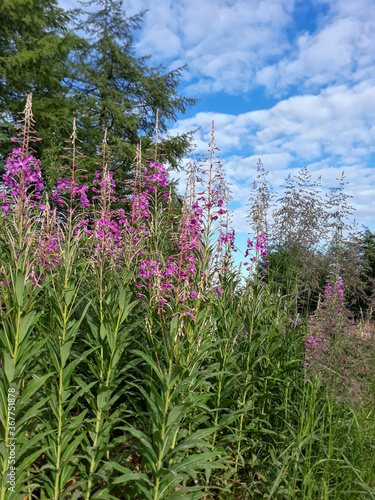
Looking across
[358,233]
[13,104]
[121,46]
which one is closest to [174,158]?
[121,46]

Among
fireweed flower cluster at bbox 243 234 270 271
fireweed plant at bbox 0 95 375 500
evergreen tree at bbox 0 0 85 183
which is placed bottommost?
fireweed plant at bbox 0 95 375 500

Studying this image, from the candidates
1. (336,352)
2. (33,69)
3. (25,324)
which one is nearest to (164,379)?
(25,324)

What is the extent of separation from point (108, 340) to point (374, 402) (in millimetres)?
3008

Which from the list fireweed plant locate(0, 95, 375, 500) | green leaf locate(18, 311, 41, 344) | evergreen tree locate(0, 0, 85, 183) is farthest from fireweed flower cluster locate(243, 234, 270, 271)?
evergreen tree locate(0, 0, 85, 183)

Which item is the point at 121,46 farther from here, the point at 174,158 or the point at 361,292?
the point at 361,292

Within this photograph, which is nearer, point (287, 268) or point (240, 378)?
point (240, 378)

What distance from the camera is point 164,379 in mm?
2885

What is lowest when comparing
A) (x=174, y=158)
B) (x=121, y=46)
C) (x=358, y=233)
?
(x=358, y=233)

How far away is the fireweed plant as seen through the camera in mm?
2908

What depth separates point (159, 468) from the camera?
2752 mm

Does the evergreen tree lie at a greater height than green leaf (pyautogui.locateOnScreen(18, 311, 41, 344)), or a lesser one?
greater

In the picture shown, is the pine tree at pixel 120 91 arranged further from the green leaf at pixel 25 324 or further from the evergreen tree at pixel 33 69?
the green leaf at pixel 25 324

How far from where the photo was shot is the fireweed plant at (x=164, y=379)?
2908mm

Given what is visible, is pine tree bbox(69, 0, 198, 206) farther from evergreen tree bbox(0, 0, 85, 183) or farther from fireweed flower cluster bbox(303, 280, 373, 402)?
fireweed flower cluster bbox(303, 280, 373, 402)
